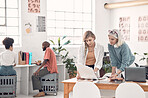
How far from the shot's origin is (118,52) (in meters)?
5.04

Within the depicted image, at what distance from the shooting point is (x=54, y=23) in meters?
8.91

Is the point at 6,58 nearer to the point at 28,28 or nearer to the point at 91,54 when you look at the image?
the point at 28,28

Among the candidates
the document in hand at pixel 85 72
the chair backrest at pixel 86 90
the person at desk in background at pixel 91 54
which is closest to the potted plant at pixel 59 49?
the person at desk in background at pixel 91 54

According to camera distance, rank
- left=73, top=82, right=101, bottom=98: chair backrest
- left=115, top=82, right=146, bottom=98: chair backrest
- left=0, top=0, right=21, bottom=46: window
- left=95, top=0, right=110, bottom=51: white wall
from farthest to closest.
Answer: left=95, top=0, right=110, bottom=51: white wall < left=0, top=0, right=21, bottom=46: window < left=73, top=82, right=101, bottom=98: chair backrest < left=115, top=82, right=146, bottom=98: chair backrest

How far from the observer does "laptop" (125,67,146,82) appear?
4.48 metres

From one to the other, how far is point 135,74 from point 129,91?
1.64 feet

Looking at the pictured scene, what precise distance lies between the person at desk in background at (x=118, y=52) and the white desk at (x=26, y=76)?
2955 millimetres

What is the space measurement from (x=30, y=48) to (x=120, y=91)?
4280 mm

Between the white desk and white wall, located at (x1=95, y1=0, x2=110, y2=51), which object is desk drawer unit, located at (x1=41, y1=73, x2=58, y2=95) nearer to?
the white desk

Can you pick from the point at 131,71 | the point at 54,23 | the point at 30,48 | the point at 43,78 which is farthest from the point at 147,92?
the point at 54,23

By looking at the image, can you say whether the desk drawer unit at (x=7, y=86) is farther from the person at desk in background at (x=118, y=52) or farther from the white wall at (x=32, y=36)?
the person at desk in background at (x=118, y=52)

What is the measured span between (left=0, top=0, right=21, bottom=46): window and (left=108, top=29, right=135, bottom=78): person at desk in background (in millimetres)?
3642

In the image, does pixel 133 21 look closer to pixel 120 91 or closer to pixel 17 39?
pixel 17 39

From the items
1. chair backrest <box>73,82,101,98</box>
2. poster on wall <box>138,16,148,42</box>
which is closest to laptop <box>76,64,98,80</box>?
chair backrest <box>73,82,101,98</box>
